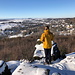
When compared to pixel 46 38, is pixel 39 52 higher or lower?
lower

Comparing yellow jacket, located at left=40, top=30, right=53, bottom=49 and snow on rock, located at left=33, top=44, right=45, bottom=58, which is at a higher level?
yellow jacket, located at left=40, top=30, right=53, bottom=49

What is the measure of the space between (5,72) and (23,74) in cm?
121

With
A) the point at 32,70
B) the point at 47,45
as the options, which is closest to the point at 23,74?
the point at 32,70

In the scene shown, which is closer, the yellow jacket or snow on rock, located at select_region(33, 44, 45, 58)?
the yellow jacket

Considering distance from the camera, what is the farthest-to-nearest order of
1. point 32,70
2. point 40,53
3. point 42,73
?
1. point 40,53
2. point 32,70
3. point 42,73

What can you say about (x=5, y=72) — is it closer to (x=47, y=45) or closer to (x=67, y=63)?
(x=47, y=45)

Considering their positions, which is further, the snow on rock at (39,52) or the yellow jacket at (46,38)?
the snow on rock at (39,52)

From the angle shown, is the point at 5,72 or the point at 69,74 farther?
the point at 5,72

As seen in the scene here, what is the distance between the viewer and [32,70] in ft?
10.3

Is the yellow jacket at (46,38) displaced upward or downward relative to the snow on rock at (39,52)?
upward

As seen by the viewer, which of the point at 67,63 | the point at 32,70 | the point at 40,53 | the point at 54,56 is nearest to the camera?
the point at 32,70

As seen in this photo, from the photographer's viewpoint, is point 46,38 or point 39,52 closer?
point 46,38

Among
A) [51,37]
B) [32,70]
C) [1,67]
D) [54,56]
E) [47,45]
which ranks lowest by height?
[54,56]

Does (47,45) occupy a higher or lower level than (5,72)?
higher
